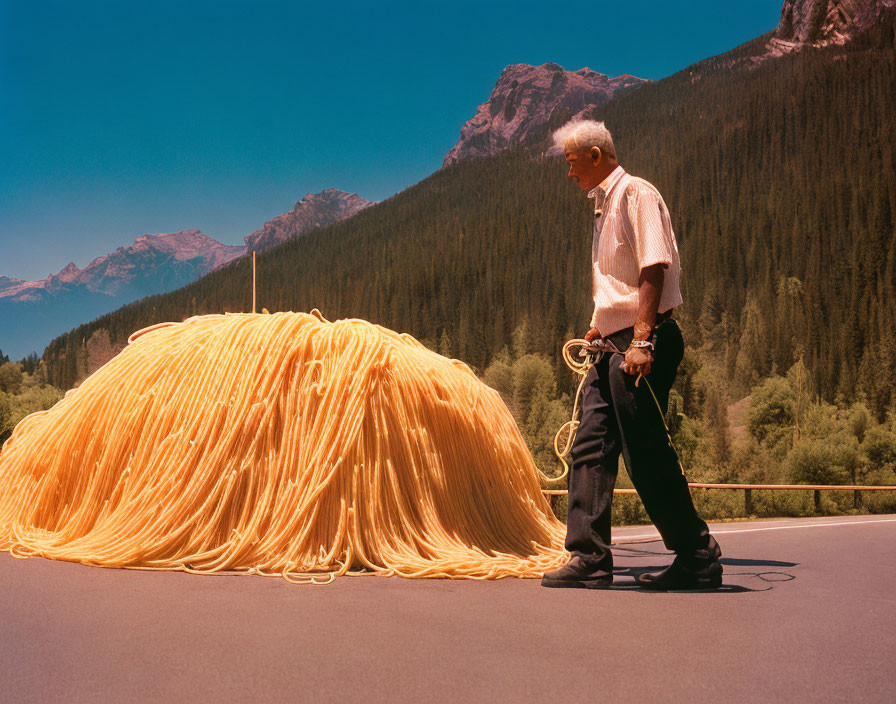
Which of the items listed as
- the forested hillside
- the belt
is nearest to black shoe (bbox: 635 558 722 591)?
the belt

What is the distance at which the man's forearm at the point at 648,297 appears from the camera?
432 centimetres

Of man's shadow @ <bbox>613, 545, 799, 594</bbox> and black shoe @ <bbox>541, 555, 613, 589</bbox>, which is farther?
man's shadow @ <bbox>613, 545, 799, 594</bbox>

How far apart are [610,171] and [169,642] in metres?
3.15

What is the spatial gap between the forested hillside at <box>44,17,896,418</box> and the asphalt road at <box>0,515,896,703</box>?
2622 inches

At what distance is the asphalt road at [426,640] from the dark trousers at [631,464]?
0.29m

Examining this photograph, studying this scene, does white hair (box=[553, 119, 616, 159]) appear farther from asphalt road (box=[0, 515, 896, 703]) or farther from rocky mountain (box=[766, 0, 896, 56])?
rocky mountain (box=[766, 0, 896, 56])

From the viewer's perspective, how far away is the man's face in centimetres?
476

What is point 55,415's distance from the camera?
18.6ft

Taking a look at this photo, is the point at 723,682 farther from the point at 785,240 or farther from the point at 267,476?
the point at 785,240

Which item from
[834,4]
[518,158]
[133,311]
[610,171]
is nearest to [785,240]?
[518,158]

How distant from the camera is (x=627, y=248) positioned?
4574mm

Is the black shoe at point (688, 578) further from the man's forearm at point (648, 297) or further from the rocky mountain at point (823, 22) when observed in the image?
the rocky mountain at point (823, 22)

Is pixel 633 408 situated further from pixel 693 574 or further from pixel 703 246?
pixel 703 246

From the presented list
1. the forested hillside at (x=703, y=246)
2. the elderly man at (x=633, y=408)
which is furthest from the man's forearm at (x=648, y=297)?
the forested hillside at (x=703, y=246)
